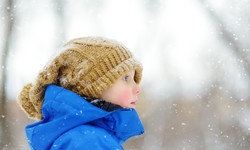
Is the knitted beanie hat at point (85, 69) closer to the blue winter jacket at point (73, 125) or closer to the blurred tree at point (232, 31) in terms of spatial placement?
the blue winter jacket at point (73, 125)

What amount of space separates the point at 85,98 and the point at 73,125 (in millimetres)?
117

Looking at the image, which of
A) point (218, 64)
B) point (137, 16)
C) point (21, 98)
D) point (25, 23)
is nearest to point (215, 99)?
point (218, 64)

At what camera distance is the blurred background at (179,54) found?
285 centimetres

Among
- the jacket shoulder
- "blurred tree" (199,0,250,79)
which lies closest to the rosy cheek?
the jacket shoulder

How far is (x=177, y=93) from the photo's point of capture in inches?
125

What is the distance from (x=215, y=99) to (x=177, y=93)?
1.68 feet

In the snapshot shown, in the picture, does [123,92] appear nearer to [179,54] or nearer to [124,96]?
[124,96]

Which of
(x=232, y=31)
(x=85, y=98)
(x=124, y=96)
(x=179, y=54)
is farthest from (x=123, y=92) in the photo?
(x=232, y=31)

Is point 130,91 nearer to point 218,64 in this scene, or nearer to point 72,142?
point 72,142

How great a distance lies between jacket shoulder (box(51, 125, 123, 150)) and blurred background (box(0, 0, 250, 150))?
1.98 metres

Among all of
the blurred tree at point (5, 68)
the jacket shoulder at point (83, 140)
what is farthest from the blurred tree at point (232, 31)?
the jacket shoulder at point (83, 140)

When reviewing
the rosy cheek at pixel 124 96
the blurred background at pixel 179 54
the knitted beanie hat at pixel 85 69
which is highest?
the knitted beanie hat at pixel 85 69

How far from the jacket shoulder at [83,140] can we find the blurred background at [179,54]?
198cm

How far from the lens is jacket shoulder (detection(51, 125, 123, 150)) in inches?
26.5
